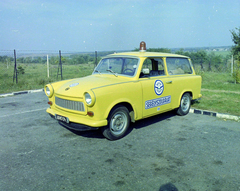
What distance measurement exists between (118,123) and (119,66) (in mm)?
1545

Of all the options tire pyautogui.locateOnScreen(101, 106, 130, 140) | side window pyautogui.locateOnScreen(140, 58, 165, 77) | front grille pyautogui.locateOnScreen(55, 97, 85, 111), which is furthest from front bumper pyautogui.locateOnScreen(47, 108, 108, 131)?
side window pyautogui.locateOnScreen(140, 58, 165, 77)

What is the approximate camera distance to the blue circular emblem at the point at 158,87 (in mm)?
5391

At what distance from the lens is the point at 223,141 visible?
4707 millimetres

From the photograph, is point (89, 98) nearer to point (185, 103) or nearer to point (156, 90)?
point (156, 90)

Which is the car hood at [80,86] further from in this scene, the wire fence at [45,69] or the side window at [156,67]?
the wire fence at [45,69]

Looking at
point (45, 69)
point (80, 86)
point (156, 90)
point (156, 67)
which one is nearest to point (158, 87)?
point (156, 90)

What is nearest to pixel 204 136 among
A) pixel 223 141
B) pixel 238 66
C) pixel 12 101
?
pixel 223 141

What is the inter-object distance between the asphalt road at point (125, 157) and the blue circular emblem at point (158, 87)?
3.02 ft

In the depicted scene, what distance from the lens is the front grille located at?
14.4 ft

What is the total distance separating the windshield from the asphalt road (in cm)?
147

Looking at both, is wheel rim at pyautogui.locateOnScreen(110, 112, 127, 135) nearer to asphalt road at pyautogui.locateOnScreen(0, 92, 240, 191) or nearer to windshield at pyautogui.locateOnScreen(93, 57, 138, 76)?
asphalt road at pyautogui.locateOnScreen(0, 92, 240, 191)

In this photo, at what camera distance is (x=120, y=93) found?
461cm

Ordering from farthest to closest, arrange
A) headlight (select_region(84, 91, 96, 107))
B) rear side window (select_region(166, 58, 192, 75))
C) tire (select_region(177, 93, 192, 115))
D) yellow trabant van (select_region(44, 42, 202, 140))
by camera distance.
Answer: tire (select_region(177, 93, 192, 115)), rear side window (select_region(166, 58, 192, 75)), yellow trabant van (select_region(44, 42, 202, 140)), headlight (select_region(84, 91, 96, 107))

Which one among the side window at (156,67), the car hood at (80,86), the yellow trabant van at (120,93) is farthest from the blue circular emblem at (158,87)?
the car hood at (80,86)
